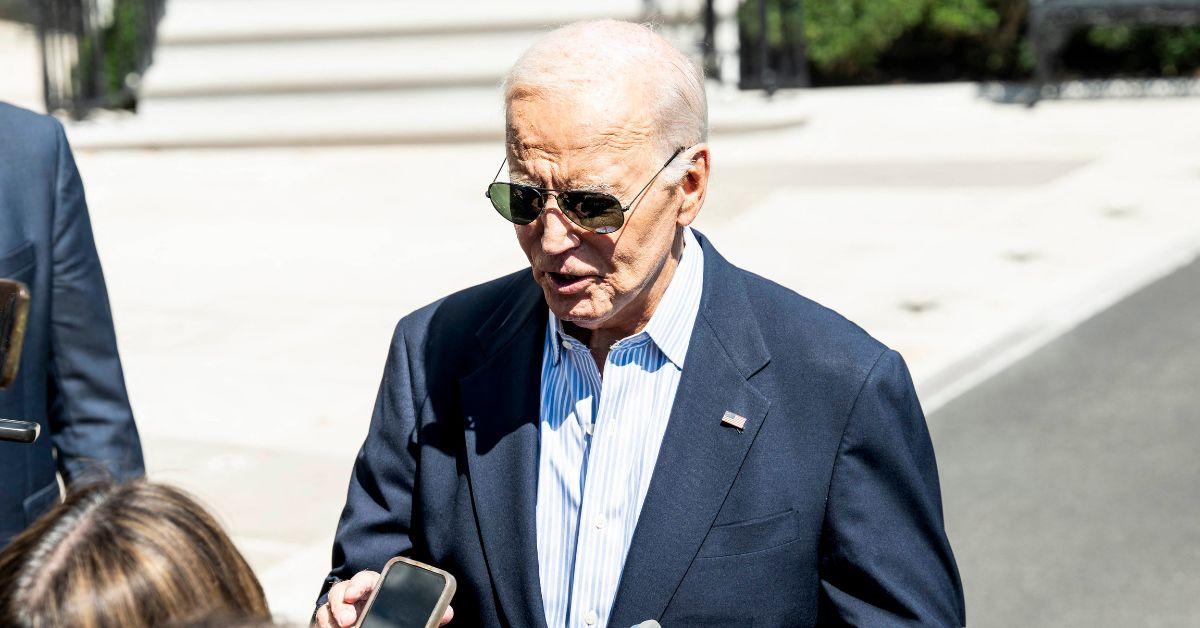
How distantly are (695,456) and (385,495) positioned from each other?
566mm

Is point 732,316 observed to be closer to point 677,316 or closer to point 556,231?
point 677,316

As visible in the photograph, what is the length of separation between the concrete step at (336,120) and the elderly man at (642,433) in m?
11.9

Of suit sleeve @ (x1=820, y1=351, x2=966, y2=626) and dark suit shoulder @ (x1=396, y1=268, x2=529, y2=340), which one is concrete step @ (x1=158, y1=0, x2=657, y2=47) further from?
suit sleeve @ (x1=820, y1=351, x2=966, y2=626)

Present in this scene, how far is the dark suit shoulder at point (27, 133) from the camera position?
3.01 m

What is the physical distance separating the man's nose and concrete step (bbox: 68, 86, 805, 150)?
11936 millimetres

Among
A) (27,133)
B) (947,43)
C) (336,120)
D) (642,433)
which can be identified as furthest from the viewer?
(947,43)

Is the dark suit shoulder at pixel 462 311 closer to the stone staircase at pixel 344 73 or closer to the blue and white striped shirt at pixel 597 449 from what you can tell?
the blue and white striped shirt at pixel 597 449

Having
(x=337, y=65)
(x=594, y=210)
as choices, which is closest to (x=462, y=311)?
(x=594, y=210)

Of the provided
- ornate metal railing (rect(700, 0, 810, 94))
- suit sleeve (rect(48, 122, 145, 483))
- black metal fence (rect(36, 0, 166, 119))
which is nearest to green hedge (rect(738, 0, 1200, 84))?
ornate metal railing (rect(700, 0, 810, 94))

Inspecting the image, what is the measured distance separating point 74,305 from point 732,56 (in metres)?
13.0

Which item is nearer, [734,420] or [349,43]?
[734,420]

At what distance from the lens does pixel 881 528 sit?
92.5 inches

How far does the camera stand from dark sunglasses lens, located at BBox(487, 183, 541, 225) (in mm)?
2410

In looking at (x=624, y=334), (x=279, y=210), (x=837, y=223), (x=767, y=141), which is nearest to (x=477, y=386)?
(x=624, y=334)
